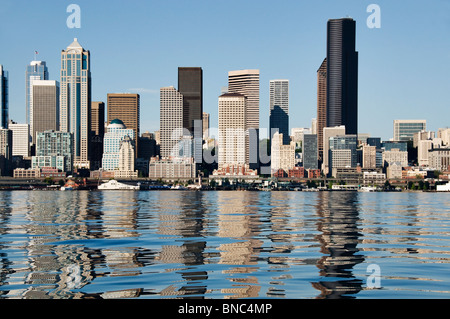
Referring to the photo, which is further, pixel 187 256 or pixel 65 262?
pixel 187 256

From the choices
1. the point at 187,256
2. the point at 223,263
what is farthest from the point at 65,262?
the point at 223,263

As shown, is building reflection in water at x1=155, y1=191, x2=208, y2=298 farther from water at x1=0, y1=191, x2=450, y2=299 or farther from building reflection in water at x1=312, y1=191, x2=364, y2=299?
building reflection in water at x1=312, y1=191, x2=364, y2=299

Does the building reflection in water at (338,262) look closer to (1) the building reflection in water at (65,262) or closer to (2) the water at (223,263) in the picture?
(2) the water at (223,263)

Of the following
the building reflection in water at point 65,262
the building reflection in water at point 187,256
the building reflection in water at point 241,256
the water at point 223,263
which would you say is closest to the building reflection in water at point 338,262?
the water at point 223,263

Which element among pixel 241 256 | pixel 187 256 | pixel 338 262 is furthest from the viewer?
pixel 241 256

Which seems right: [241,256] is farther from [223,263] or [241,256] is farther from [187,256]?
[223,263]

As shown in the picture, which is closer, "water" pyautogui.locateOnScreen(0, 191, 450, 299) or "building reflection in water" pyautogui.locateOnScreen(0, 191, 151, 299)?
"water" pyautogui.locateOnScreen(0, 191, 450, 299)

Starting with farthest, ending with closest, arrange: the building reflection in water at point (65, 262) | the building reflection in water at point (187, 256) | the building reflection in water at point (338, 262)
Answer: the building reflection in water at point (65, 262), the building reflection in water at point (338, 262), the building reflection in water at point (187, 256)

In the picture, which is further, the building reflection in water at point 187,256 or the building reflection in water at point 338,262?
the building reflection in water at point 338,262

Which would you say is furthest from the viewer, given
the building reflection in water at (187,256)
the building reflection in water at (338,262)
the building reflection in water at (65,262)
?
the building reflection in water at (65,262)

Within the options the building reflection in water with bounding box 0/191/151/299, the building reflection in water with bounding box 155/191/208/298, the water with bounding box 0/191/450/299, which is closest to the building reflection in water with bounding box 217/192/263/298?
the water with bounding box 0/191/450/299

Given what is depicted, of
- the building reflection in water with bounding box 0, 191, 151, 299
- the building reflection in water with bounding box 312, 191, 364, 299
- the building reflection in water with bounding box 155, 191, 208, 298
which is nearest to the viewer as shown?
the building reflection in water with bounding box 155, 191, 208, 298
